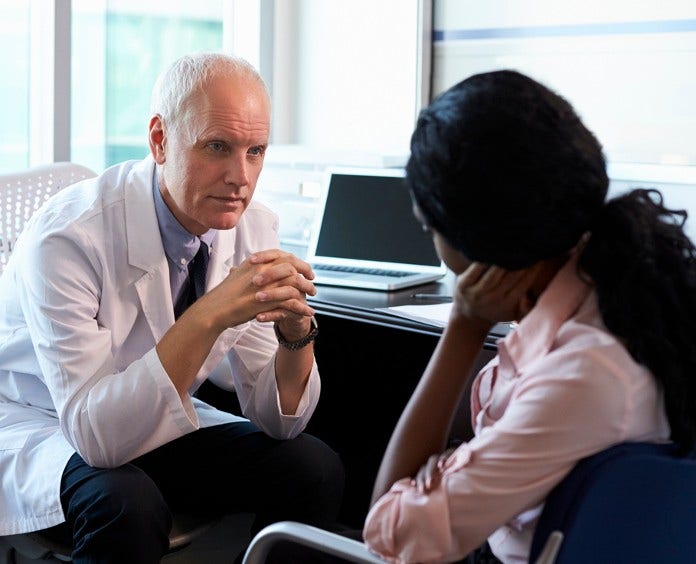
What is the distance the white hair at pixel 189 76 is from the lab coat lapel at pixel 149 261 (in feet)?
0.53

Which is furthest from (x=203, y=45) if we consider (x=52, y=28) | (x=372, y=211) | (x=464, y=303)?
(x=464, y=303)

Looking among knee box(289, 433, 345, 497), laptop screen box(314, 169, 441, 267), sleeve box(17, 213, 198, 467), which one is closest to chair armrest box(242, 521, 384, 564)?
sleeve box(17, 213, 198, 467)

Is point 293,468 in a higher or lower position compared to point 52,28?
lower

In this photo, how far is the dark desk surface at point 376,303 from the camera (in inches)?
77.2

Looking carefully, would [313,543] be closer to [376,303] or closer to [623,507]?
[623,507]

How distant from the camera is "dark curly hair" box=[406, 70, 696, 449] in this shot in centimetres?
100

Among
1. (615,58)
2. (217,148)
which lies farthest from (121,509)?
(615,58)

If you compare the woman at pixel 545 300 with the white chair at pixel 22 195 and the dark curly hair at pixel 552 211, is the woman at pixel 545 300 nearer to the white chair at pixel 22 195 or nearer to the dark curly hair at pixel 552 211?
the dark curly hair at pixel 552 211

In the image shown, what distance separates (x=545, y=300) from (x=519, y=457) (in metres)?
0.19

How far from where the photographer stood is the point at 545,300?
1.10 m

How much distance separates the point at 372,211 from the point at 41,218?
0.92 m

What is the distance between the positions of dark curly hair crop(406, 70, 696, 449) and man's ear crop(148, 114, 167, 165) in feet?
2.75

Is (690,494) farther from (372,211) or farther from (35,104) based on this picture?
(35,104)

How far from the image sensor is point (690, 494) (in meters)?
1.00
